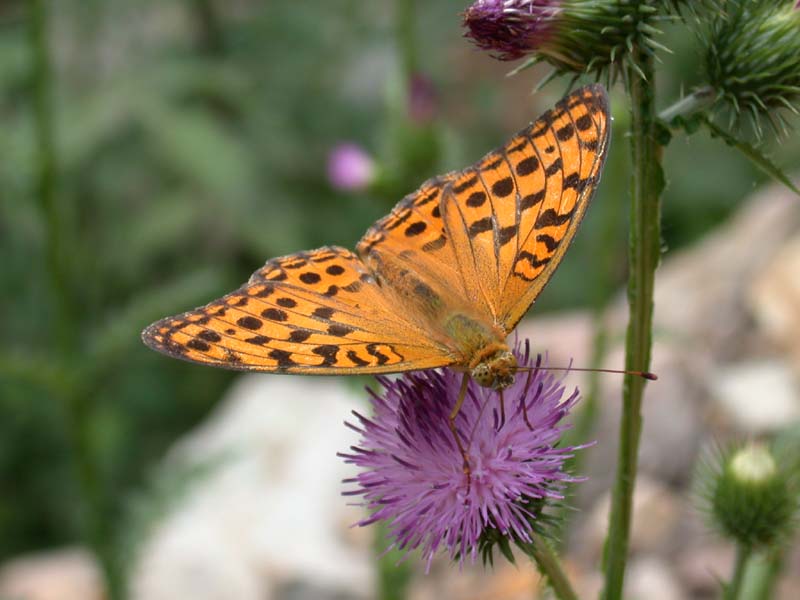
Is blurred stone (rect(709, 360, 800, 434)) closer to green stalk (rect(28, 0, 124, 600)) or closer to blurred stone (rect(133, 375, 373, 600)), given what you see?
blurred stone (rect(133, 375, 373, 600))

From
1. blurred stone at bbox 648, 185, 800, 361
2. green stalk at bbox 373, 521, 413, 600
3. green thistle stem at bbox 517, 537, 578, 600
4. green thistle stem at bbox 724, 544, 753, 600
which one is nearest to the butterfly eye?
green thistle stem at bbox 517, 537, 578, 600

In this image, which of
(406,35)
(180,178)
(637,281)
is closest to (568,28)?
(637,281)

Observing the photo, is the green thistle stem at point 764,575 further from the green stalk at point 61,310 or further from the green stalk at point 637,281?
the green stalk at point 61,310

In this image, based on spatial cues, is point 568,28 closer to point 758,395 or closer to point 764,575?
point 764,575

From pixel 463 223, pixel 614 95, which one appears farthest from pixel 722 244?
pixel 463 223

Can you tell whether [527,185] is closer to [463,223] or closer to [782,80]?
[463,223]

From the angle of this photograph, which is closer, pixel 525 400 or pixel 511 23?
pixel 511 23
